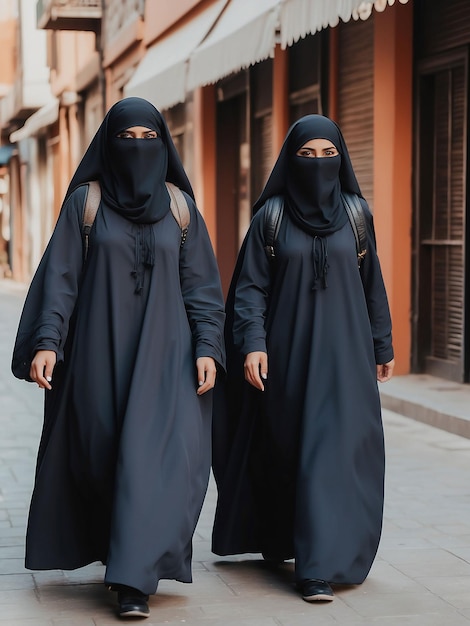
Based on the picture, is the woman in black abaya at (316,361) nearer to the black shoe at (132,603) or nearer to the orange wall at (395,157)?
the black shoe at (132,603)

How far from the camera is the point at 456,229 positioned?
10.4 metres

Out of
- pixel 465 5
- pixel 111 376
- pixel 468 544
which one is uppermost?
pixel 465 5

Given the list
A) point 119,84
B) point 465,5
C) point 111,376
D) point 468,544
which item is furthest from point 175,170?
point 119,84

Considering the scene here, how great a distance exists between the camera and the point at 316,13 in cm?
954

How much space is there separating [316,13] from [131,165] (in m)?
5.14

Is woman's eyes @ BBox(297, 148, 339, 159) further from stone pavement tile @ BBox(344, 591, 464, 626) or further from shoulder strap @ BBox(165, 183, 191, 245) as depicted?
stone pavement tile @ BBox(344, 591, 464, 626)

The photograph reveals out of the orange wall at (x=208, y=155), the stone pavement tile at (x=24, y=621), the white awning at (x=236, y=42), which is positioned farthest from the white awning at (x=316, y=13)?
the orange wall at (x=208, y=155)

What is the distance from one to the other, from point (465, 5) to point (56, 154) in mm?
23018

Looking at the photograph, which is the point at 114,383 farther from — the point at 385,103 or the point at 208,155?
the point at 208,155

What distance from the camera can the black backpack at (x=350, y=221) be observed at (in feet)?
16.6

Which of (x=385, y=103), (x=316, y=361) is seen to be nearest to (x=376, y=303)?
(x=316, y=361)

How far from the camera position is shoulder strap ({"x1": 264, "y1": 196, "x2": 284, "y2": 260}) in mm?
5062

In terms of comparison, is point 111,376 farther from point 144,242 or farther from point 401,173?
point 401,173

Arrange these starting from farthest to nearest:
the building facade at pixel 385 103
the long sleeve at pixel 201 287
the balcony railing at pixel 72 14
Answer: the balcony railing at pixel 72 14 → the building facade at pixel 385 103 → the long sleeve at pixel 201 287
